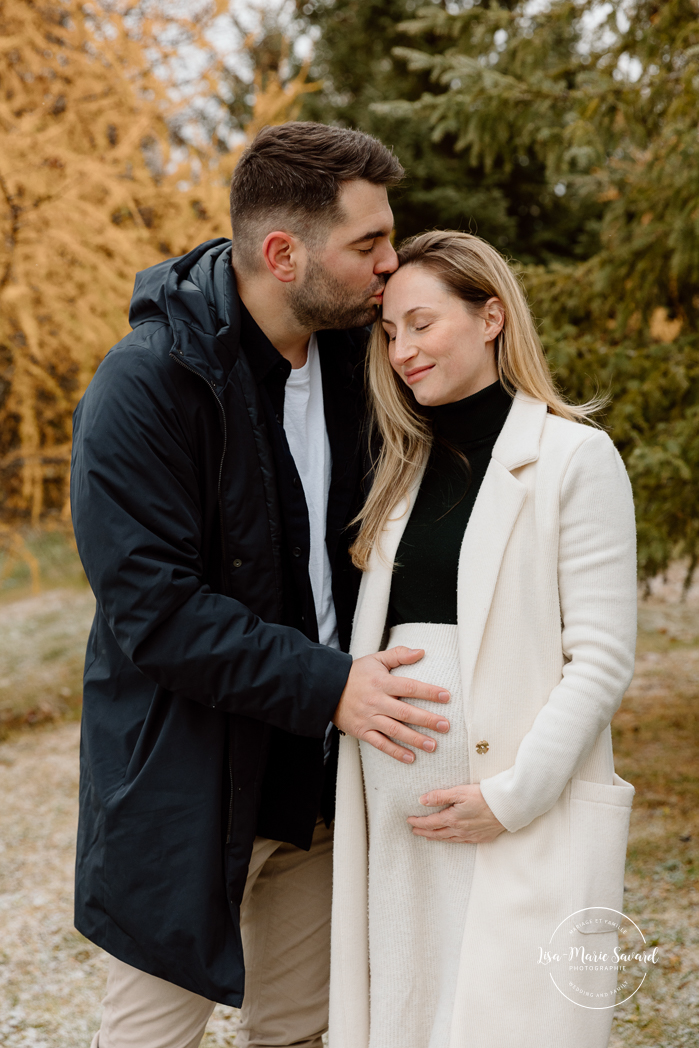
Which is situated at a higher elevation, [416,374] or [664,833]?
[416,374]

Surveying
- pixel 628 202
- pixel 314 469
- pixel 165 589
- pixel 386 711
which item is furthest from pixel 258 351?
pixel 628 202

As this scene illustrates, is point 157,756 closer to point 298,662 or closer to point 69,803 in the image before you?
point 298,662

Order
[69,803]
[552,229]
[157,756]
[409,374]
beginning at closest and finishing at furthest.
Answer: [157,756], [409,374], [69,803], [552,229]

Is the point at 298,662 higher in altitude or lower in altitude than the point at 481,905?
higher

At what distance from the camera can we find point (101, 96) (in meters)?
5.87

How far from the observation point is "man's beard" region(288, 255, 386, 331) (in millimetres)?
1940

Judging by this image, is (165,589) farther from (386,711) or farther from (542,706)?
(542,706)

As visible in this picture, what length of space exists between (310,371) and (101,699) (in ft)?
2.92

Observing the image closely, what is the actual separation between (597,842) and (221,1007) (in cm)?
229

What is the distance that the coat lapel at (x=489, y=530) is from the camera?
66.4 inches

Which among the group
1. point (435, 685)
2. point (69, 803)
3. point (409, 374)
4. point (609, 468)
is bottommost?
point (69, 803)

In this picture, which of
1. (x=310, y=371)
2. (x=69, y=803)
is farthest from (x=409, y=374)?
(x=69, y=803)

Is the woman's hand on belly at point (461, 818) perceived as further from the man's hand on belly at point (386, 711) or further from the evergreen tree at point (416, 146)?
the evergreen tree at point (416, 146)

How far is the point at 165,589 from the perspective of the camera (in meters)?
1.63
